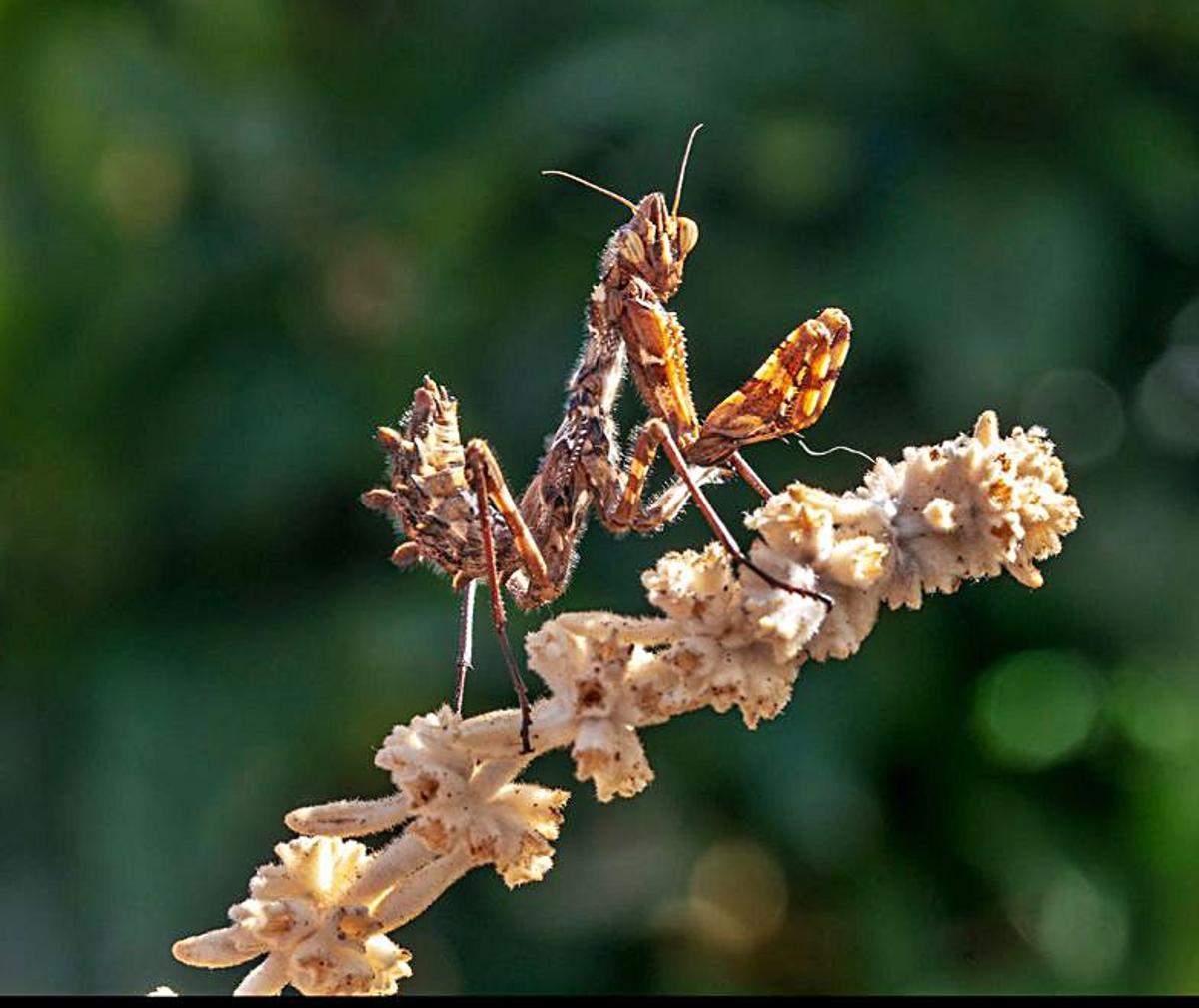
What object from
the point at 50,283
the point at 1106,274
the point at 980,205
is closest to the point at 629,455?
the point at 980,205

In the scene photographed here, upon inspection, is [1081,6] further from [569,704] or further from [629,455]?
[569,704]

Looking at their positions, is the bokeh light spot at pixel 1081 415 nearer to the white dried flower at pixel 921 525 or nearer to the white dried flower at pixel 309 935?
the white dried flower at pixel 921 525

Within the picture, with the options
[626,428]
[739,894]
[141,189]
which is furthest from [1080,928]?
[141,189]

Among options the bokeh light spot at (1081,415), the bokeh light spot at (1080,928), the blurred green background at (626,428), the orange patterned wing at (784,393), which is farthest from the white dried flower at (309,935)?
the bokeh light spot at (1081,415)

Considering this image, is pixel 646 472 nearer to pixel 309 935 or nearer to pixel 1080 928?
pixel 309 935

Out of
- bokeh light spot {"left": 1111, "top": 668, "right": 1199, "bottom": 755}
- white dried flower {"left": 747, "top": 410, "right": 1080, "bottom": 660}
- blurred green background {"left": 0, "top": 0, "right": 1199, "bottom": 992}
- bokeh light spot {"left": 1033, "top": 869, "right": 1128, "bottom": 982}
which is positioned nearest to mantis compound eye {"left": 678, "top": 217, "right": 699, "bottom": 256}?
white dried flower {"left": 747, "top": 410, "right": 1080, "bottom": 660}

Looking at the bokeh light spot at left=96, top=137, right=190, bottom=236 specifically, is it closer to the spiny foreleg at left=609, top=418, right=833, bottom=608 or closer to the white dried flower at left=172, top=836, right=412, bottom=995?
the spiny foreleg at left=609, top=418, right=833, bottom=608
